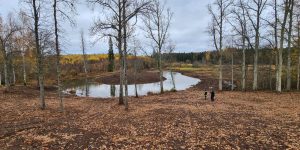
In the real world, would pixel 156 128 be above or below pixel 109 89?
above

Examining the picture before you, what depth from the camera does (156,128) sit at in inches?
574

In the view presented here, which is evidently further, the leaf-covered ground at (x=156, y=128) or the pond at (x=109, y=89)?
the pond at (x=109, y=89)

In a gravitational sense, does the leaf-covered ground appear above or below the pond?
above

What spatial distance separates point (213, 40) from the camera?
35.1 meters

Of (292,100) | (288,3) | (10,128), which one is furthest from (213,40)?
(10,128)

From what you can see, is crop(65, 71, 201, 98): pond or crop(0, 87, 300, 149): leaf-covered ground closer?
crop(0, 87, 300, 149): leaf-covered ground

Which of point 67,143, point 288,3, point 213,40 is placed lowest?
point 67,143

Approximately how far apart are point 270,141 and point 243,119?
446cm

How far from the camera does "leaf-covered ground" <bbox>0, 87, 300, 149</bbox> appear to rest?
11.9 m

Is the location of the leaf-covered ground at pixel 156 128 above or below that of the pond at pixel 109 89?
above

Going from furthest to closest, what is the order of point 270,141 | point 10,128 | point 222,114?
point 222,114, point 10,128, point 270,141

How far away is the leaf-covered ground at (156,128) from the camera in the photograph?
1187 centimetres

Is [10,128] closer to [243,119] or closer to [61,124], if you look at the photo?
[61,124]

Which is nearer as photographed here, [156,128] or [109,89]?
[156,128]
